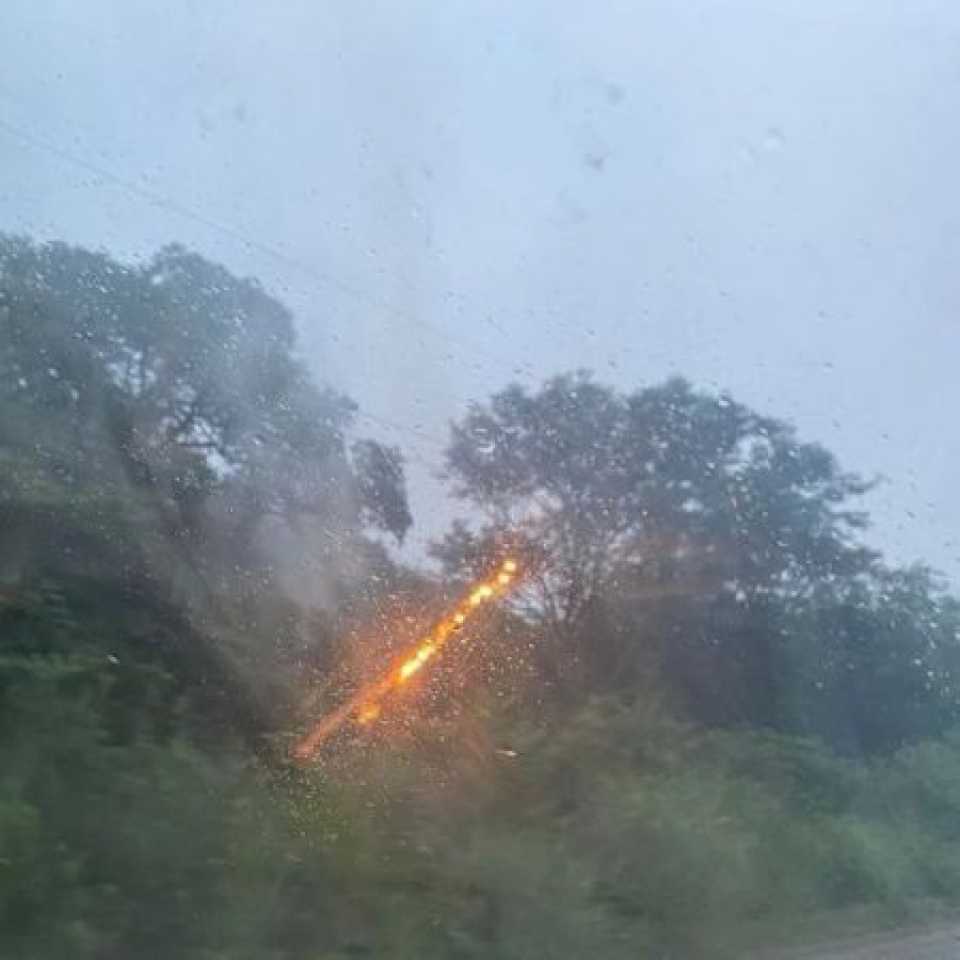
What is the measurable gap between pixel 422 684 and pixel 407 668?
8.0 inches

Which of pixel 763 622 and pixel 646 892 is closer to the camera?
pixel 646 892

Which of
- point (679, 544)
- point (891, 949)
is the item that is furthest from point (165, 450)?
point (891, 949)

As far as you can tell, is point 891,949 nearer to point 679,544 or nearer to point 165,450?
point 679,544

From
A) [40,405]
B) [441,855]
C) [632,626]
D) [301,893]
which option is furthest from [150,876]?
[632,626]

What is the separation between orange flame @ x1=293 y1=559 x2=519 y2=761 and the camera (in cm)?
1298

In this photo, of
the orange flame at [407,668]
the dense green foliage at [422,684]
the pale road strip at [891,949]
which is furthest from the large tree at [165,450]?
the pale road strip at [891,949]

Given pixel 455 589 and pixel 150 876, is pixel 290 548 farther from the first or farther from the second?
pixel 150 876

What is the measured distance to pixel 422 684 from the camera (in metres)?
13.5

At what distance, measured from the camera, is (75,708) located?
36.4 feet

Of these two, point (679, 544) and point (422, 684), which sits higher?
point (679, 544)

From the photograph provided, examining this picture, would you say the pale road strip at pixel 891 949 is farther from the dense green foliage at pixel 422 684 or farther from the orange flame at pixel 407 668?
the orange flame at pixel 407 668

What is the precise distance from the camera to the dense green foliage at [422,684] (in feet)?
35.2

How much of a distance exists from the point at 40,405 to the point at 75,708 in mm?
3760

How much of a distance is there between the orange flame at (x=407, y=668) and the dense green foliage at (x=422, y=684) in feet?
0.60
